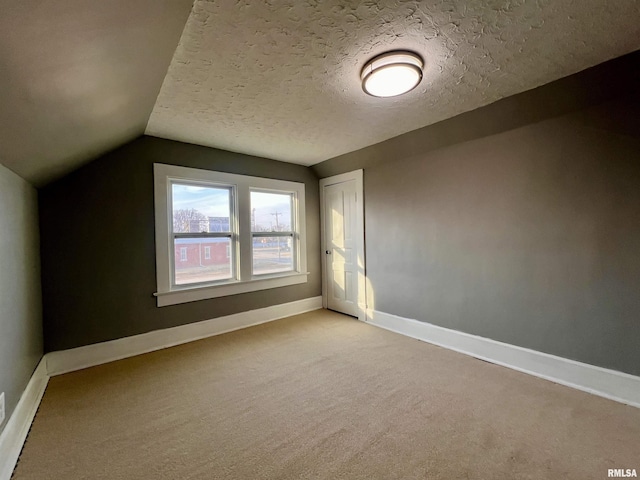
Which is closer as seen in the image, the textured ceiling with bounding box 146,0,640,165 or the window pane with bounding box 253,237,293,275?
the textured ceiling with bounding box 146,0,640,165

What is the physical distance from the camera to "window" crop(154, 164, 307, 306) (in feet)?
10.2

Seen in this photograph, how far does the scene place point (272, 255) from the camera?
13.4ft

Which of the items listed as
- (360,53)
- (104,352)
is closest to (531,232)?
(360,53)

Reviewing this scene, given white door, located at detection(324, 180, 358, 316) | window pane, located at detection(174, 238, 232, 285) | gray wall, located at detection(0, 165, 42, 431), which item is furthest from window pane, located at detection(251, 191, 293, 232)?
gray wall, located at detection(0, 165, 42, 431)

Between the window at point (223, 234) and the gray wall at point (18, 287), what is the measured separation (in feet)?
3.15

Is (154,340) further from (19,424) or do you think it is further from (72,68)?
(72,68)

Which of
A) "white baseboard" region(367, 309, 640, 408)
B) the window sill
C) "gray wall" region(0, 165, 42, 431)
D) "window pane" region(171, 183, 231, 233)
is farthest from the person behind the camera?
"window pane" region(171, 183, 231, 233)

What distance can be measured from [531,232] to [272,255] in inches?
122

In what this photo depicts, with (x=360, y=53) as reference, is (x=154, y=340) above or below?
below

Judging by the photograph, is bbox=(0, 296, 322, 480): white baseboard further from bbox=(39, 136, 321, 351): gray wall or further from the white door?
the white door

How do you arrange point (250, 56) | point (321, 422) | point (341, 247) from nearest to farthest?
point (250, 56)
point (321, 422)
point (341, 247)

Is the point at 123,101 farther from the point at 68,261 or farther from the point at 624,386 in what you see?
the point at 624,386

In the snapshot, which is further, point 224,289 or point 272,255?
point 272,255

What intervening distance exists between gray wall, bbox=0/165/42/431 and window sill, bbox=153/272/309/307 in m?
0.99
